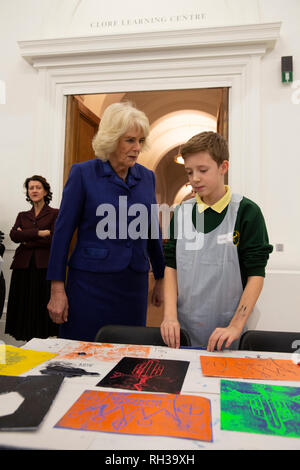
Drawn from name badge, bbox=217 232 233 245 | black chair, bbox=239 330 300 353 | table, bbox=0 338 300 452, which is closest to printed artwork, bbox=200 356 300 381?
table, bbox=0 338 300 452

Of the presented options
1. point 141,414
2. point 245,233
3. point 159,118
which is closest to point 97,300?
point 245,233

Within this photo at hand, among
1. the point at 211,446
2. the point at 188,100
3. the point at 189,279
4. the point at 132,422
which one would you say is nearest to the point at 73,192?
the point at 189,279

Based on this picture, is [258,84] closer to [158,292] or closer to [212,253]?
[158,292]

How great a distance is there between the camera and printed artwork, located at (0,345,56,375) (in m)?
0.98

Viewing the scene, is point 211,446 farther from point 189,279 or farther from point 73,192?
point 73,192

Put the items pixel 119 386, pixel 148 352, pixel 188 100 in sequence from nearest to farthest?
pixel 119 386 → pixel 148 352 → pixel 188 100

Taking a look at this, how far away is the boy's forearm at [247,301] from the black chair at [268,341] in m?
0.12

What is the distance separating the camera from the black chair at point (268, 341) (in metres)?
1.37

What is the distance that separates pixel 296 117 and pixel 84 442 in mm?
3448

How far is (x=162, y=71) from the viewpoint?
140 inches

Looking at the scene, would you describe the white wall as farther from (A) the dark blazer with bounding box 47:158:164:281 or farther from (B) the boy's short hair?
(B) the boy's short hair

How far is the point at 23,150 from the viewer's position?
380cm

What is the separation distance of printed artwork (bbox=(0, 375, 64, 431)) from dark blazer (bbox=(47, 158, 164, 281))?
82 centimetres

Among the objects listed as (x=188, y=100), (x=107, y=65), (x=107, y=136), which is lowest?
(x=107, y=136)
